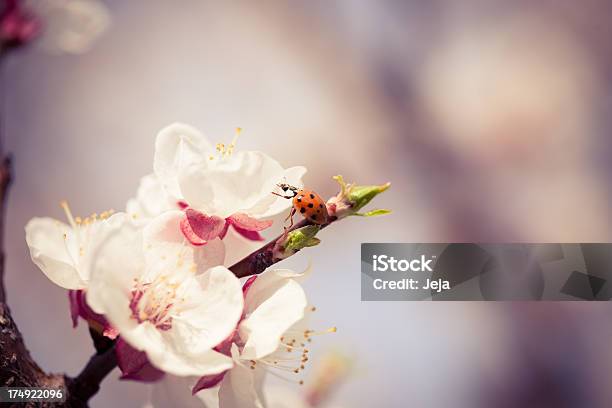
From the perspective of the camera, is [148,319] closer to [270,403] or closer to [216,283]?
[216,283]

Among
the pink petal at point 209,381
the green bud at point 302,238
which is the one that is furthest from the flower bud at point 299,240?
the pink petal at point 209,381

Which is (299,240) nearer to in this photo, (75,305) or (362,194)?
(362,194)

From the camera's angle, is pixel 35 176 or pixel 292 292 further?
pixel 35 176

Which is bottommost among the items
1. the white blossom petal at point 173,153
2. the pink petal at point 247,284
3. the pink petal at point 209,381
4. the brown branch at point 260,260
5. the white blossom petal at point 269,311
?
the pink petal at point 209,381

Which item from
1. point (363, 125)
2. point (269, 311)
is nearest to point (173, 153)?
point (269, 311)

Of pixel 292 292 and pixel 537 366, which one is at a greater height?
pixel 292 292

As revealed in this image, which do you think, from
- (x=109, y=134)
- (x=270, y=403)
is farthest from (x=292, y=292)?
(x=109, y=134)

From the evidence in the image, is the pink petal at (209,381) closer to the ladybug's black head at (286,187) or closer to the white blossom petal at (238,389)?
the white blossom petal at (238,389)
